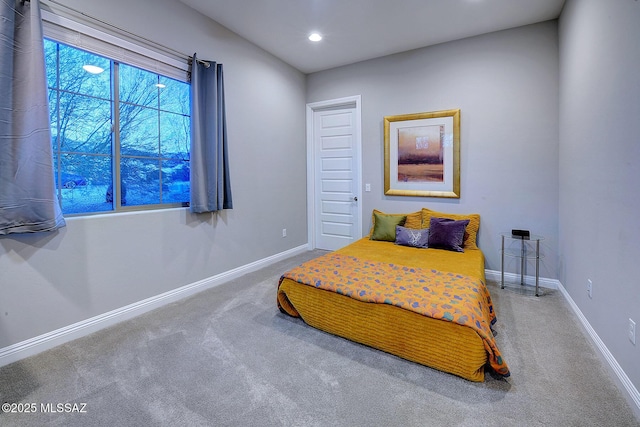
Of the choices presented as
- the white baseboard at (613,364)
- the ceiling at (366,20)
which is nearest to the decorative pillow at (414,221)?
the white baseboard at (613,364)

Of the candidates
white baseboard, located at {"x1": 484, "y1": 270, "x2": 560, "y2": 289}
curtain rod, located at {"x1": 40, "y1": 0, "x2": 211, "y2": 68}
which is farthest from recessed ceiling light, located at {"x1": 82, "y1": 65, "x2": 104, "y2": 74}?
white baseboard, located at {"x1": 484, "y1": 270, "x2": 560, "y2": 289}

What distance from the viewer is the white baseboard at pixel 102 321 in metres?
2.02

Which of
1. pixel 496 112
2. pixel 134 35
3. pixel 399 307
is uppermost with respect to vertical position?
pixel 134 35

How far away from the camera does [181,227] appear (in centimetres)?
304

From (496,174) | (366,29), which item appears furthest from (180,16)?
(496,174)

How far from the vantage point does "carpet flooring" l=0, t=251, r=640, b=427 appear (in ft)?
4.99

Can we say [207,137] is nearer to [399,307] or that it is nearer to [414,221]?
[399,307]

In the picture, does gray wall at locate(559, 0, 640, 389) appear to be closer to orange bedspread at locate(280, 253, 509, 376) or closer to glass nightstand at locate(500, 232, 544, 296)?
glass nightstand at locate(500, 232, 544, 296)

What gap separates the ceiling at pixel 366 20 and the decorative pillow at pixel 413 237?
7.34 feet

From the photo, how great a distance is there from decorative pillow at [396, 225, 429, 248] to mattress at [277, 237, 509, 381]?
431 mm

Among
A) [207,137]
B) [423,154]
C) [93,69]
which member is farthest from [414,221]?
[93,69]

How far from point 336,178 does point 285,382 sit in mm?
3365

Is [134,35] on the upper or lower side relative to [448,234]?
upper

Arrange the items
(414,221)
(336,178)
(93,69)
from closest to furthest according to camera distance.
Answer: (93,69) < (414,221) < (336,178)
